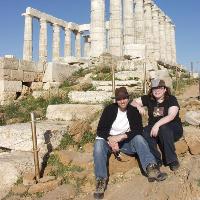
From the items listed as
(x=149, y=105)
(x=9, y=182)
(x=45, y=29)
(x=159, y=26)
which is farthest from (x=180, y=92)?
(x=159, y=26)

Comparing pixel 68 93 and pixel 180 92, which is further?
pixel 180 92

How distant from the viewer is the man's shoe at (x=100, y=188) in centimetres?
599

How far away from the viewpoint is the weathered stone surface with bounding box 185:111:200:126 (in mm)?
8345

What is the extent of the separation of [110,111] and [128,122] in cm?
39

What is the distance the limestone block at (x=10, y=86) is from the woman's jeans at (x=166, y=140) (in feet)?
30.8

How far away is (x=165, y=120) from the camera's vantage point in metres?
6.50

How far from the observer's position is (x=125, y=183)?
21.2ft

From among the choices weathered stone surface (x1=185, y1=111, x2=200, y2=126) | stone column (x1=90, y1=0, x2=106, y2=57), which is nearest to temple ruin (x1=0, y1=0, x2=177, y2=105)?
stone column (x1=90, y1=0, x2=106, y2=57)

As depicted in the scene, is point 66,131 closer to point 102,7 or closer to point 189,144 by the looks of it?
point 189,144

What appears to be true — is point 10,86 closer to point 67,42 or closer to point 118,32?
point 118,32

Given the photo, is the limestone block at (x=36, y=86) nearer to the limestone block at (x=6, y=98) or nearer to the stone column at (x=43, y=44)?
the limestone block at (x=6, y=98)

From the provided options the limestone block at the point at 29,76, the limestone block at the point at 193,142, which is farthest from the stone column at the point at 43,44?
the limestone block at the point at 193,142

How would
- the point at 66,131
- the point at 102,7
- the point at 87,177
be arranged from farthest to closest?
the point at 102,7, the point at 66,131, the point at 87,177

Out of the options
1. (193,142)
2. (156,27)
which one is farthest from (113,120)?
(156,27)
